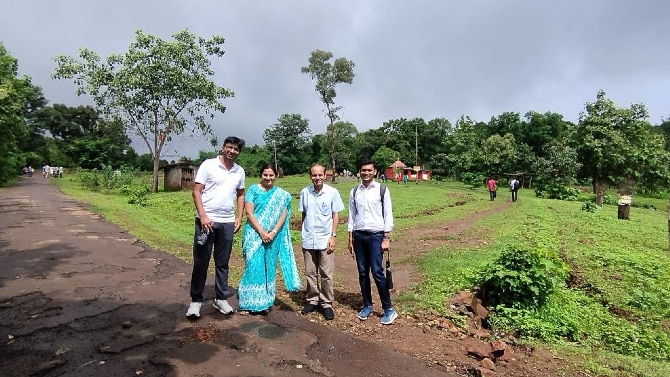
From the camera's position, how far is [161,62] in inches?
1077

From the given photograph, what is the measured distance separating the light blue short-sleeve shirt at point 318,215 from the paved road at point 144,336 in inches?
36.6

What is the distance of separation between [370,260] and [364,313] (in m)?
0.70

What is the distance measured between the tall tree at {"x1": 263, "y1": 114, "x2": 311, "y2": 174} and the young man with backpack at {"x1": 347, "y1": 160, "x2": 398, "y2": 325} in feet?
198

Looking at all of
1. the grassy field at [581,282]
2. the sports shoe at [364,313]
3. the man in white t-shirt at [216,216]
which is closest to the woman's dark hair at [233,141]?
the man in white t-shirt at [216,216]

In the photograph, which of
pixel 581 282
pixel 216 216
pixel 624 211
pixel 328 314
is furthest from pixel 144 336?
pixel 624 211

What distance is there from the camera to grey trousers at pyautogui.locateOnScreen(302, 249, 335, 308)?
504 centimetres

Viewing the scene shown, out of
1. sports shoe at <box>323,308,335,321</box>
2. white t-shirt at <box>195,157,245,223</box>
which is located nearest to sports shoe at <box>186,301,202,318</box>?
white t-shirt at <box>195,157,245,223</box>

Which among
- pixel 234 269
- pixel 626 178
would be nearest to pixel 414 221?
pixel 234 269

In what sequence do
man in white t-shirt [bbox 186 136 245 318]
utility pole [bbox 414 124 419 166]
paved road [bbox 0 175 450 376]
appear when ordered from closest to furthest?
paved road [bbox 0 175 450 376] < man in white t-shirt [bbox 186 136 245 318] < utility pole [bbox 414 124 419 166]

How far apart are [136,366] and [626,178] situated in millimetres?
38674

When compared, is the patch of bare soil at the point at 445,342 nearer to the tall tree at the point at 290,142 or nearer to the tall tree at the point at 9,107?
the tall tree at the point at 9,107

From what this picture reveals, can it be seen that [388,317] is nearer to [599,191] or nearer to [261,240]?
[261,240]

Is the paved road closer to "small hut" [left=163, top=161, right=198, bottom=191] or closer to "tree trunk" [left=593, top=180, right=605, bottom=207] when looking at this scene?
"small hut" [left=163, top=161, right=198, bottom=191]

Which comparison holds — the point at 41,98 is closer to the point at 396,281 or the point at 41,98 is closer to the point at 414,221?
the point at 414,221
